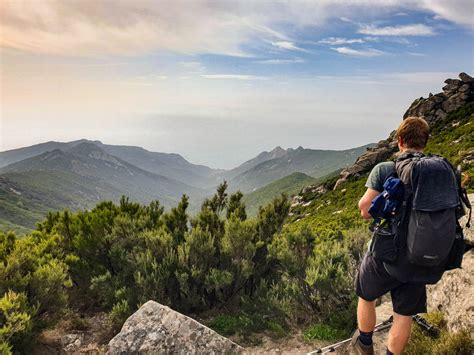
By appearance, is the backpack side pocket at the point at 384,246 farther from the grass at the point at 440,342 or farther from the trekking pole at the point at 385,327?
the trekking pole at the point at 385,327

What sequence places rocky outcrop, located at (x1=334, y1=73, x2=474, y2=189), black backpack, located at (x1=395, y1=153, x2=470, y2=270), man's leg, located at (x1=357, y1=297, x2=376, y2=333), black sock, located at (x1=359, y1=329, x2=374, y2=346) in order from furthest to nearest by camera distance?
rocky outcrop, located at (x1=334, y1=73, x2=474, y2=189) → black sock, located at (x1=359, y1=329, x2=374, y2=346) → man's leg, located at (x1=357, y1=297, x2=376, y2=333) → black backpack, located at (x1=395, y1=153, x2=470, y2=270)

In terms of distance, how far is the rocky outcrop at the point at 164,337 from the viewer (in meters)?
5.20

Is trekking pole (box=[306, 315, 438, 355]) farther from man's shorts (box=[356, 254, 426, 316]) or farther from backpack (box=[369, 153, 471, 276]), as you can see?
backpack (box=[369, 153, 471, 276])

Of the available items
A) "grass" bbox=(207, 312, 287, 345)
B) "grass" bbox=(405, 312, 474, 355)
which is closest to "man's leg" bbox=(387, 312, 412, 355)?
"grass" bbox=(405, 312, 474, 355)

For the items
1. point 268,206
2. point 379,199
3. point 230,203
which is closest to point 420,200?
point 379,199

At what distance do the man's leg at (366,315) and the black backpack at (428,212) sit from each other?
3.25 ft

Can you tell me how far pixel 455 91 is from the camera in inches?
2916

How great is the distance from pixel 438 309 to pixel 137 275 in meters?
5.75

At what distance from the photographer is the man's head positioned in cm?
392

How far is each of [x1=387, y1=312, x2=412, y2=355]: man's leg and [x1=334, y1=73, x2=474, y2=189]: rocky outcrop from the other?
6954cm

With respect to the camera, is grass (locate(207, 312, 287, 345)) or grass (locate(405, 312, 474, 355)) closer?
grass (locate(405, 312, 474, 355))

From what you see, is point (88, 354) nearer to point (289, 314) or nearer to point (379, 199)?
point (289, 314)

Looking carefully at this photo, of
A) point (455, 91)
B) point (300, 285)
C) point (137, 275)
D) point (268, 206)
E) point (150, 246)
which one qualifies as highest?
point (455, 91)

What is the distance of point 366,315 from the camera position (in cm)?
429
